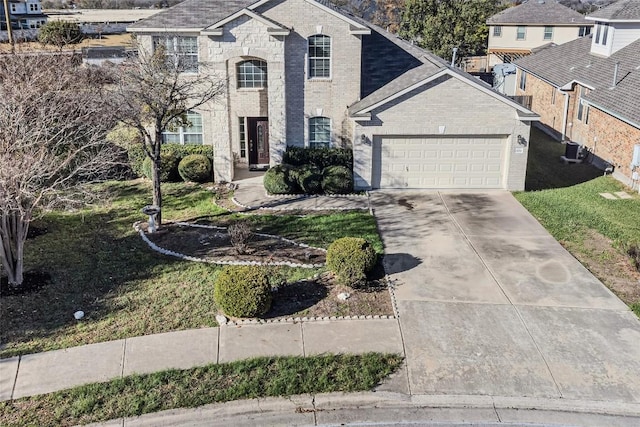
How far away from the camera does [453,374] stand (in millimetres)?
11734

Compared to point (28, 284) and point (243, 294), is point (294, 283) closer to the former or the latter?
point (243, 294)

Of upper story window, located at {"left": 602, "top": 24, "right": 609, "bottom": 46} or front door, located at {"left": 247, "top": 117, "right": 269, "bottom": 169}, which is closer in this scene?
front door, located at {"left": 247, "top": 117, "right": 269, "bottom": 169}

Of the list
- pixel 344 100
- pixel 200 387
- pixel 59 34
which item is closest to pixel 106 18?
pixel 59 34

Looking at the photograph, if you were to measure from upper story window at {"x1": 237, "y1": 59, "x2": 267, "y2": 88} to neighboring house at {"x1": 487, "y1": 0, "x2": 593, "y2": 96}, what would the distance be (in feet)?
112

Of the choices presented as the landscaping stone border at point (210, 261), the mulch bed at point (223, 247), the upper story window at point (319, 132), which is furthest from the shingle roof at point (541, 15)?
the mulch bed at point (223, 247)

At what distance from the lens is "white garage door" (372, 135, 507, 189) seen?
2314 centimetres

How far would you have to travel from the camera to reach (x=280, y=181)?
73.6 feet

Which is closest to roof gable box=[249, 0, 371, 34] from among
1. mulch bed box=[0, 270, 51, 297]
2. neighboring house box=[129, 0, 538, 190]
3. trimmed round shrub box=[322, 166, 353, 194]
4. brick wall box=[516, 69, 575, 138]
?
neighboring house box=[129, 0, 538, 190]

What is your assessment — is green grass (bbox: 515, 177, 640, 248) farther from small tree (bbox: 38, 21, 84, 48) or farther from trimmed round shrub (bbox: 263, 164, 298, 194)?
small tree (bbox: 38, 21, 84, 48)

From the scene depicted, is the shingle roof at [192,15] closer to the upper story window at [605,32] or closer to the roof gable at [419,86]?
the roof gable at [419,86]

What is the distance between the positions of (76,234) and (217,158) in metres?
6.92

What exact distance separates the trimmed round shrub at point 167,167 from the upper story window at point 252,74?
4.06 metres

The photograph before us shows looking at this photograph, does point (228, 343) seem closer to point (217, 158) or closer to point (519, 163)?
point (217, 158)

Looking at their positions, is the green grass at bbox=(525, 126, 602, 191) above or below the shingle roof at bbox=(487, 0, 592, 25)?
below
